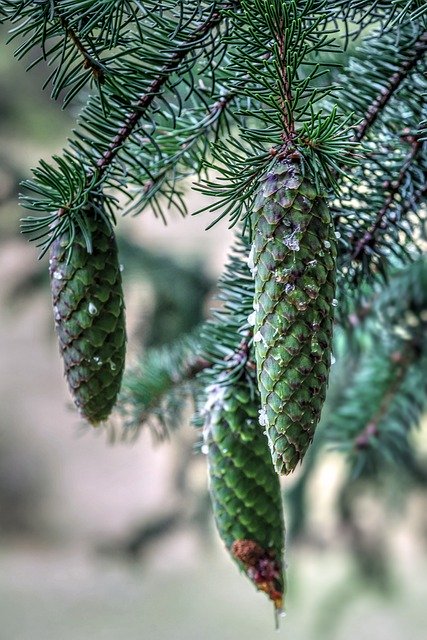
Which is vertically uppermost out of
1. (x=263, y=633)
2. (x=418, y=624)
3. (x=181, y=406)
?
(x=263, y=633)

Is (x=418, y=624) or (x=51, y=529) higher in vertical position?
(x=51, y=529)

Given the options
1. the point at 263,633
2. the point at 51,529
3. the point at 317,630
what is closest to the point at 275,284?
the point at 317,630

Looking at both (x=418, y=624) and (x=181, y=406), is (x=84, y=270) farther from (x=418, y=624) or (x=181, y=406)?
(x=418, y=624)

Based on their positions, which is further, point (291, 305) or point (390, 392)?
point (390, 392)

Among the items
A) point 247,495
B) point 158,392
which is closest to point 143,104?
point 247,495

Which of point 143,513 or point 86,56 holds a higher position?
point 143,513

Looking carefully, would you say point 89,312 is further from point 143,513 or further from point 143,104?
point 143,513

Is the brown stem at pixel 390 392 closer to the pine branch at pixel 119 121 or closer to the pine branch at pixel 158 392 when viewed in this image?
the pine branch at pixel 158 392

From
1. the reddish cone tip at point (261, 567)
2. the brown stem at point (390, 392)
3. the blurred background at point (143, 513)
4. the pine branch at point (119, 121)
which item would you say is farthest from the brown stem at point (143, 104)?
the blurred background at point (143, 513)
